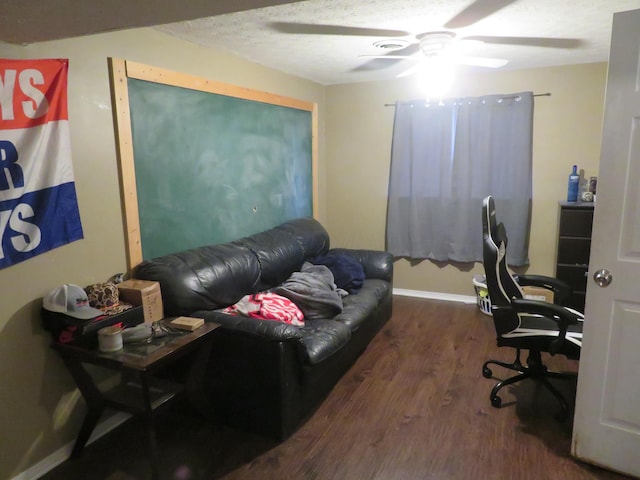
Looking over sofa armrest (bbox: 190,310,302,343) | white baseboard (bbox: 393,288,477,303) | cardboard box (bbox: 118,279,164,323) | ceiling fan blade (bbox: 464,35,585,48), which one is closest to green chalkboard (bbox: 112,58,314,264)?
cardboard box (bbox: 118,279,164,323)

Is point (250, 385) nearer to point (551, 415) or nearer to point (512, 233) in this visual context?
point (551, 415)

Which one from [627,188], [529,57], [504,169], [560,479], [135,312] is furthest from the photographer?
[504,169]

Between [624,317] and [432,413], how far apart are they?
3.84ft

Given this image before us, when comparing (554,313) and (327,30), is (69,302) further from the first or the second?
(554,313)

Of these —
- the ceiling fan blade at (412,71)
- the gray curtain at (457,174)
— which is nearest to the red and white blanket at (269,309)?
the ceiling fan blade at (412,71)

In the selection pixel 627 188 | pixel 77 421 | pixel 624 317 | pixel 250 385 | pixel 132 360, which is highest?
pixel 627 188

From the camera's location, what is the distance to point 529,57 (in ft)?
11.5

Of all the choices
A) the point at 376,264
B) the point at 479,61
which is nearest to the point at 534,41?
the point at 479,61

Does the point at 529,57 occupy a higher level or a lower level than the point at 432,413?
higher

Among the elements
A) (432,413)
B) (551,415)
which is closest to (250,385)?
(432,413)

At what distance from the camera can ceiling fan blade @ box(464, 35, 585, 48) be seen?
294cm

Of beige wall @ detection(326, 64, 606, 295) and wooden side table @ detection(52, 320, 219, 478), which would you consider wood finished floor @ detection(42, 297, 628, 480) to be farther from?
beige wall @ detection(326, 64, 606, 295)

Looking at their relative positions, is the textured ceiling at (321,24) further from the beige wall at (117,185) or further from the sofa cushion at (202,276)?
the sofa cushion at (202,276)

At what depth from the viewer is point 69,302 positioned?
1.98 meters
